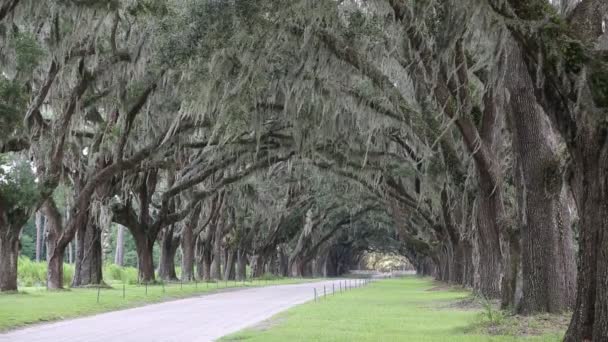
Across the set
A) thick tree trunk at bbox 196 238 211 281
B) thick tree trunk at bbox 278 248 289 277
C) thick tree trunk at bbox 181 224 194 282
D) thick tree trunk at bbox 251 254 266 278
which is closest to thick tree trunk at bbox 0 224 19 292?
thick tree trunk at bbox 181 224 194 282

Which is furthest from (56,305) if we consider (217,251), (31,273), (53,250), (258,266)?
(258,266)

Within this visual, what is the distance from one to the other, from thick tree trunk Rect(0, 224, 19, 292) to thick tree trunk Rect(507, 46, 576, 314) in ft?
59.7

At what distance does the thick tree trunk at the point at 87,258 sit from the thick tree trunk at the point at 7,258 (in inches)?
239

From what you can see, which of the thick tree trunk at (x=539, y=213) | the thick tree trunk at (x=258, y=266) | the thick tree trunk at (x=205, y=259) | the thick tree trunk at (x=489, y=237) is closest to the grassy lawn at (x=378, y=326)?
the thick tree trunk at (x=539, y=213)

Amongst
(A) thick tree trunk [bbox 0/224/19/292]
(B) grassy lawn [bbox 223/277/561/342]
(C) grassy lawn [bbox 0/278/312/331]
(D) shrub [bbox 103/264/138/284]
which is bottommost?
(B) grassy lawn [bbox 223/277/561/342]

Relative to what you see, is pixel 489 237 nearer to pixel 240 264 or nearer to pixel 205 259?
pixel 205 259

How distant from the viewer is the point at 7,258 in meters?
24.4

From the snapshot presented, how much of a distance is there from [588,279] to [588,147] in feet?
5.25

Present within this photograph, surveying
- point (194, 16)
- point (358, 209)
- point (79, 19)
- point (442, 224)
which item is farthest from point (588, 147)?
point (358, 209)

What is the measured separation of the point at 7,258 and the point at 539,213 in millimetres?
18647

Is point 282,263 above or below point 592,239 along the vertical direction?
below

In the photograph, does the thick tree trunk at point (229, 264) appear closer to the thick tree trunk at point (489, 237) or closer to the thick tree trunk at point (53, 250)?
the thick tree trunk at point (53, 250)

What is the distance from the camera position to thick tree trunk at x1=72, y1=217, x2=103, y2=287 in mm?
30969

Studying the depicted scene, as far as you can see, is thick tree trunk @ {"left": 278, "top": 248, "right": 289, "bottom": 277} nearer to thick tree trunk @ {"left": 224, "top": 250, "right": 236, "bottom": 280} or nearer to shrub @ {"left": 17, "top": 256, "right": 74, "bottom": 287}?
thick tree trunk @ {"left": 224, "top": 250, "right": 236, "bottom": 280}
